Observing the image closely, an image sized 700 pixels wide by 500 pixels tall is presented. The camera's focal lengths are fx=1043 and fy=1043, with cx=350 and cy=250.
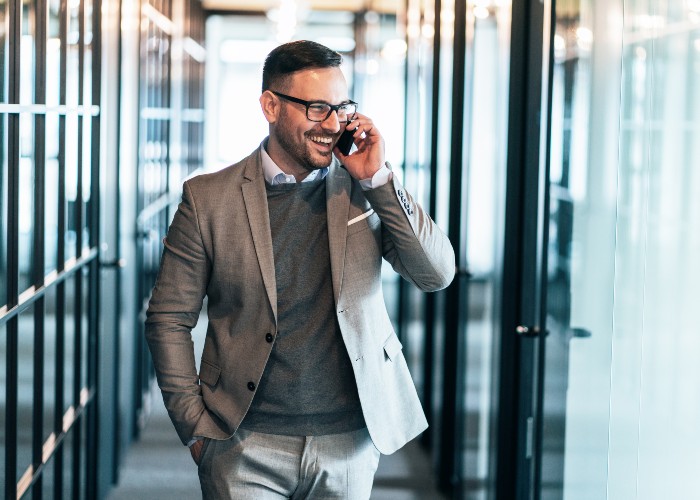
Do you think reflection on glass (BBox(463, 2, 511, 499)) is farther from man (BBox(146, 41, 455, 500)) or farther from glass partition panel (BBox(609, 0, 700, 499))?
man (BBox(146, 41, 455, 500))

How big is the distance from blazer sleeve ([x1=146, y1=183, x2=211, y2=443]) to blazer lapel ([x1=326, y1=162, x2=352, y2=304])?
0.32 metres

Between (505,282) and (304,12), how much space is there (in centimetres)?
968

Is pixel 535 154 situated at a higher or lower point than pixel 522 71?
lower

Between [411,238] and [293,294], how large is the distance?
0.31m

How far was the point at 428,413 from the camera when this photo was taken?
594 centimetres

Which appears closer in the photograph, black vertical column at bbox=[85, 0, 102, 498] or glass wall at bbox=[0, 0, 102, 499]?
glass wall at bbox=[0, 0, 102, 499]

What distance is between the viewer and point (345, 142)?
2.39 meters

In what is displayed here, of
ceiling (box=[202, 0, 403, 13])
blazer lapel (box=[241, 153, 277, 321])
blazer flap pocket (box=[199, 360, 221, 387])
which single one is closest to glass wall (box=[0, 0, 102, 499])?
blazer flap pocket (box=[199, 360, 221, 387])

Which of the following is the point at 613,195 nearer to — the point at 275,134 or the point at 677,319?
the point at 677,319

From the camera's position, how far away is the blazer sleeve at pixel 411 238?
239cm

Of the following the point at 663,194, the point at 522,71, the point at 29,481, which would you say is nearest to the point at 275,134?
the point at 663,194

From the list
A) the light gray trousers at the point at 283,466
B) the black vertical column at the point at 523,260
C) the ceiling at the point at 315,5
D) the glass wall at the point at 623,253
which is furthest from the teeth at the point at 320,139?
the ceiling at the point at 315,5

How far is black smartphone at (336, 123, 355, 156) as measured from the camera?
7.81 feet

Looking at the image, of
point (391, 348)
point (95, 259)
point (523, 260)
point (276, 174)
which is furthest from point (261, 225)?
point (95, 259)
